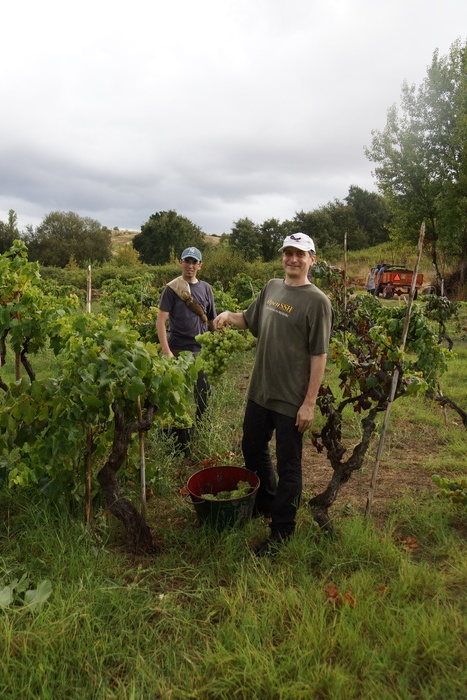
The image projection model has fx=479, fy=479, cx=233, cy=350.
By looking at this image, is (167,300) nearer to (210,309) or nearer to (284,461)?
(210,309)

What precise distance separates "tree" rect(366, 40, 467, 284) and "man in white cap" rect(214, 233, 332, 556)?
65.4 feet

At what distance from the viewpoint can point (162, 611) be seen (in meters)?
2.60

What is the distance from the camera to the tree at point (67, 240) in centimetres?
4478

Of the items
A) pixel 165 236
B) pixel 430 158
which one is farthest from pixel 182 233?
pixel 430 158

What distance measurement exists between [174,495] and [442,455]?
286cm

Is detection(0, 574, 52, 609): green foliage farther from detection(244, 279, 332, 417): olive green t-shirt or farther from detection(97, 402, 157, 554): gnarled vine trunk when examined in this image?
detection(244, 279, 332, 417): olive green t-shirt

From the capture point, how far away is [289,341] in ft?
10.2

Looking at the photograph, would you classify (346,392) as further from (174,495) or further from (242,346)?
(174,495)

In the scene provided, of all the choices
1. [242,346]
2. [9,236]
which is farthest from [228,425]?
[9,236]

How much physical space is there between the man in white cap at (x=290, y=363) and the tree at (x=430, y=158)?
65.4 feet

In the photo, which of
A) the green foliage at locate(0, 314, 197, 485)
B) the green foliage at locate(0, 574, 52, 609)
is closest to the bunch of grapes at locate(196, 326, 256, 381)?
the green foliage at locate(0, 314, 197, 485)

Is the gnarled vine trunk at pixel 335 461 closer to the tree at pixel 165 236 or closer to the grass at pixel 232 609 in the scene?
the grass at pixel 232 609

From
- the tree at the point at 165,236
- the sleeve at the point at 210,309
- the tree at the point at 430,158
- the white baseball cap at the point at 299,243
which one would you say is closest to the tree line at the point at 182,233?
the tree at the point at 165,236

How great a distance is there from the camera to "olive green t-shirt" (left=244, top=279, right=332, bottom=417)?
3.02 meters
